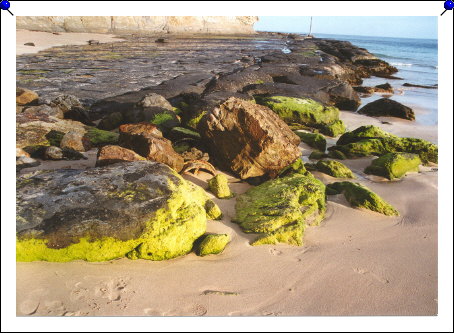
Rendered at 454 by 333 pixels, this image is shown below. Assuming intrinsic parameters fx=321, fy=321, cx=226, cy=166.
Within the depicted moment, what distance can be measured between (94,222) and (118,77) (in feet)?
32.6

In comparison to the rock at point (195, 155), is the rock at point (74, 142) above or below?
above

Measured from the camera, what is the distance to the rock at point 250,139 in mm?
4398

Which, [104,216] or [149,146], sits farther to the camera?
[149,146]

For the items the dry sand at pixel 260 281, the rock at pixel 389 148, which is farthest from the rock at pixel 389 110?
the dry sand at pixel 260 281

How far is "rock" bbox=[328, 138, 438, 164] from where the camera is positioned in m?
5.75

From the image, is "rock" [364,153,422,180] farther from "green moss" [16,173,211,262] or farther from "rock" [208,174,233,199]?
"green moss" [16,173,211,262]

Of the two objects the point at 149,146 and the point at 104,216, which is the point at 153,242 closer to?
the point at 104,216

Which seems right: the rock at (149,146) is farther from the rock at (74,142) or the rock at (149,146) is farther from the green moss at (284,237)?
the green moss at (284,237)

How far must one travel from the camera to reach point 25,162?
4.49m

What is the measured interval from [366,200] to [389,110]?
6.37 m

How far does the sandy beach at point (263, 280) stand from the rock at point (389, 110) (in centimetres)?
655

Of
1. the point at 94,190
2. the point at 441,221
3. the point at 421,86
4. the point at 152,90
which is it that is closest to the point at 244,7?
the point at 94,190

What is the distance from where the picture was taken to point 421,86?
14.6 m

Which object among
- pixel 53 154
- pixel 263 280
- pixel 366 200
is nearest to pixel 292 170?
pixel 366 200
